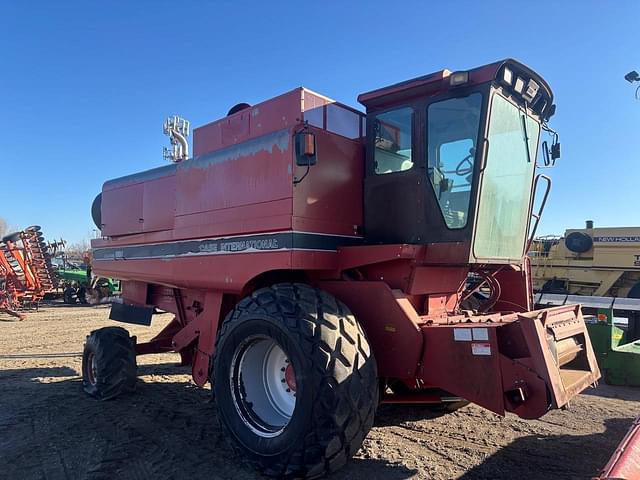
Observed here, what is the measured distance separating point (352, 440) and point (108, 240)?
5.13m

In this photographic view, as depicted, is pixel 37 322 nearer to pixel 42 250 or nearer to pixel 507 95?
pixel 42 250

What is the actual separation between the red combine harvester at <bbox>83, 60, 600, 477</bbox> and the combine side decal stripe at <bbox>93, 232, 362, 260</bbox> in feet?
0.06

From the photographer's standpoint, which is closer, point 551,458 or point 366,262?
point 551,458

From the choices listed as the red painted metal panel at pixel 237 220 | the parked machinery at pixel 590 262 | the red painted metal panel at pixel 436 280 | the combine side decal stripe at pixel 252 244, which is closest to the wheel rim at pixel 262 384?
the combine side decal stripe at pixel 252 244

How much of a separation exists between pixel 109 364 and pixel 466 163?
4.65 meters

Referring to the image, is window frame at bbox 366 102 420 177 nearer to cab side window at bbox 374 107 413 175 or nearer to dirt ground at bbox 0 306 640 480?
cab side window at bbox 374 107 413 175

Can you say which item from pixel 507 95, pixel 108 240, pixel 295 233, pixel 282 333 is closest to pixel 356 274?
pixel 295 233

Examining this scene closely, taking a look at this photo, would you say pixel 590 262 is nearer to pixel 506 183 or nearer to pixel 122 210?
pixel 506 183

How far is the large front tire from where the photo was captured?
3.27 metres

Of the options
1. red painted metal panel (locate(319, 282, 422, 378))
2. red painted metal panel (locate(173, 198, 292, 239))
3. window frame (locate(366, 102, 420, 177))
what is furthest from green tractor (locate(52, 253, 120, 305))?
red painted metal panel (locate(319, 282, 422, 378))

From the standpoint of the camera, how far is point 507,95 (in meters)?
4.16

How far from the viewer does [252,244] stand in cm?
439

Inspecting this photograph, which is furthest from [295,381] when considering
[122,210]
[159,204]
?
[122,210]

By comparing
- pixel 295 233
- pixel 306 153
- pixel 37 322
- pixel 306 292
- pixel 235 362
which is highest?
pixel 306 153
